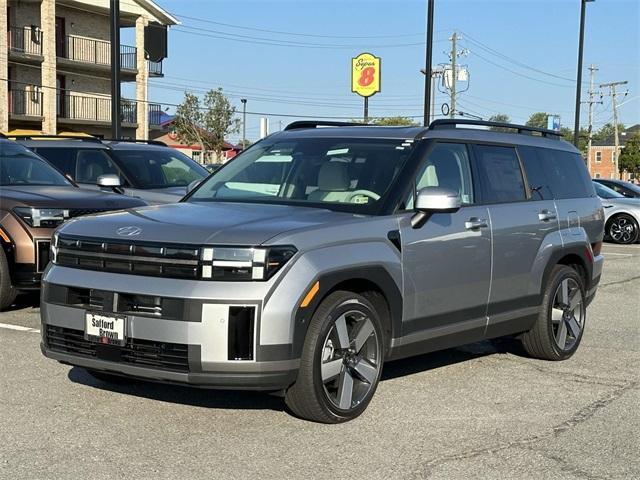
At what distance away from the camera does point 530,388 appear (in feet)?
21.1

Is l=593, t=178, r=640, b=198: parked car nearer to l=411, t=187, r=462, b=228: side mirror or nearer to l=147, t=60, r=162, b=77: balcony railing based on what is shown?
l=411, t=187, r=462, b=228: side mirror

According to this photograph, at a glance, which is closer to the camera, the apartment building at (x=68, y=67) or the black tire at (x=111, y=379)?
the black tire at (x=111, y=379)

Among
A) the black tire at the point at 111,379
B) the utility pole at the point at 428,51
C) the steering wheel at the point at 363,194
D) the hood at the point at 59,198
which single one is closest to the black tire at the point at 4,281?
the hood at the point at 59,198

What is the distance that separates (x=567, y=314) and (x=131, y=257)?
156 inches

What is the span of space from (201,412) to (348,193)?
170 centimetres

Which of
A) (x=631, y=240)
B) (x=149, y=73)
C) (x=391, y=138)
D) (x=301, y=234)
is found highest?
(x=149, y=73)

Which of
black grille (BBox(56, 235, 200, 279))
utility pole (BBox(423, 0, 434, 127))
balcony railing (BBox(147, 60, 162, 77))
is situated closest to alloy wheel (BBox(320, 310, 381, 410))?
black grille (BBox(56, 235, 200, 279))

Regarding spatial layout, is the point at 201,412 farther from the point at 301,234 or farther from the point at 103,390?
the point at 301,234

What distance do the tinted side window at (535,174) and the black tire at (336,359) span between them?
235 cm

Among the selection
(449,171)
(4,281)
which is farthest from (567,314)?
(4,281)

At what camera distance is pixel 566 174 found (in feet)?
25.8

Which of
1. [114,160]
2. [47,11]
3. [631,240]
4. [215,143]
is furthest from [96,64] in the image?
[114,160]

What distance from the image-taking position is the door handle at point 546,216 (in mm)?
7137

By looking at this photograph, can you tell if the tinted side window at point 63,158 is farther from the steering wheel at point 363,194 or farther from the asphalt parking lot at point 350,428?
the steering wheel at point 363,194
